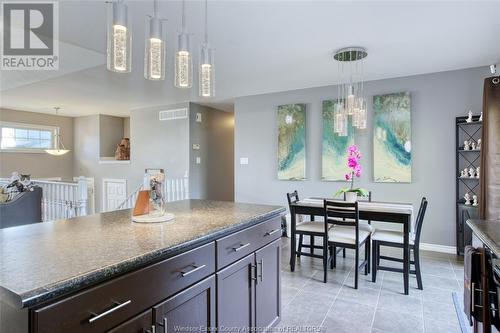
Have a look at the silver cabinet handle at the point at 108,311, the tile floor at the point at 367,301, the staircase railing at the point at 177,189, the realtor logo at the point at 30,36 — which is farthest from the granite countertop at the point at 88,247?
the staircase railing at the point at 177,189

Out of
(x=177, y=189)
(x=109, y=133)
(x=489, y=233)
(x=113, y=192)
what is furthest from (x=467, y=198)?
(x=109, y=133)

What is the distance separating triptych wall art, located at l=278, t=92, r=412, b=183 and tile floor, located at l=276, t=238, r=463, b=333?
150 cm

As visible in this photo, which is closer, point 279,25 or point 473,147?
point 279,25

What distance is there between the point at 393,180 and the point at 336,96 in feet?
5.32

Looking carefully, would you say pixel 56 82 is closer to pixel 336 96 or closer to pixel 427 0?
pixel 336 96

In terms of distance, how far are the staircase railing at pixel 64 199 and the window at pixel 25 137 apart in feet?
8.33

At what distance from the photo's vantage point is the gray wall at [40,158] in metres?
7.03

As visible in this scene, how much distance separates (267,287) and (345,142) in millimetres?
3342

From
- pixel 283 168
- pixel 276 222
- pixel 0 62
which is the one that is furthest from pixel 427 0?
pixel 0 62

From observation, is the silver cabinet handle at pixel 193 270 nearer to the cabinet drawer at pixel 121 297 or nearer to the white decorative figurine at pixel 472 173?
the cabinet drawer at pixel 121 297

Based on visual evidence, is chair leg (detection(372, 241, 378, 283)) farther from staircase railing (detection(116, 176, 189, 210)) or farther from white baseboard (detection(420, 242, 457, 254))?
staircase railing (detection(116, 176, 189, 210))

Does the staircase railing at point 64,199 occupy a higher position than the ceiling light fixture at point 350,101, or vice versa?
the ceiling light fixture at point 350,101

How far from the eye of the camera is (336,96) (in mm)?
4852

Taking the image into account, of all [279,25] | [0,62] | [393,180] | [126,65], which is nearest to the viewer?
[126,65]
